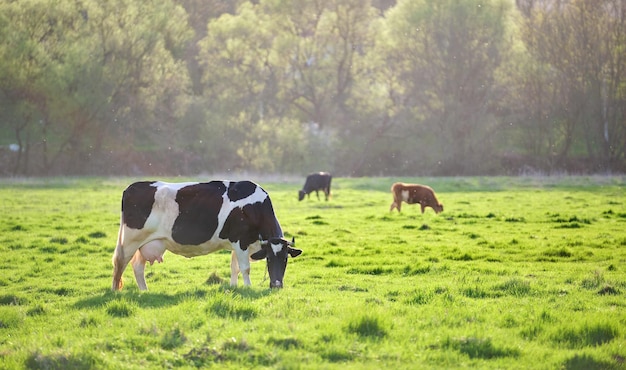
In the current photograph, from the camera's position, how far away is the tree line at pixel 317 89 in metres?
57.2

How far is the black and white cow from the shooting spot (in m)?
13.2

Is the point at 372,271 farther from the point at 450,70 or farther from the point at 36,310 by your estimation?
the point at 450,70

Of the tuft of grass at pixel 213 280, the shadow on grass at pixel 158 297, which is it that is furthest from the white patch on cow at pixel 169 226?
the shadow on grass at pixel 158 297

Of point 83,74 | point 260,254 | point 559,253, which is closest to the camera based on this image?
point 260,254

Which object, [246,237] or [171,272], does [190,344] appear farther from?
[171,272]

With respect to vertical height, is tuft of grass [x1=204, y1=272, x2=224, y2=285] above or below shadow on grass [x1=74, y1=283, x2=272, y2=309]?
below

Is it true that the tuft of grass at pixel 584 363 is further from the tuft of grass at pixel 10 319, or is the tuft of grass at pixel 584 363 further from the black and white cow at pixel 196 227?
the tuft of grass at pixel 10 319

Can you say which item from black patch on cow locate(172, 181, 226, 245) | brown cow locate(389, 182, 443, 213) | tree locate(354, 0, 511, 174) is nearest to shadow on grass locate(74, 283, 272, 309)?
black patch on cow locate(172, 181, 226, 245)

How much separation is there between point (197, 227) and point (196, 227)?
2 centimetres

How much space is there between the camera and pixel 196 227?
43.9 ft

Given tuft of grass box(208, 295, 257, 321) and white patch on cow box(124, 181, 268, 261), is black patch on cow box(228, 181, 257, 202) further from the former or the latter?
tuft of grass box(208, 295, 257, 321)

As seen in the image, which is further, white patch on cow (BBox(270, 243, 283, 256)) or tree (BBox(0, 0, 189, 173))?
tree (BBox(0, 0, 189, 173))

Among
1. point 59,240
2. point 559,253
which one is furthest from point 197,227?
point 559,253

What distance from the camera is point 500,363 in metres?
8.26
